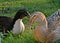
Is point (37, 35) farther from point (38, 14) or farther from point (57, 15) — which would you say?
point (57, 15)

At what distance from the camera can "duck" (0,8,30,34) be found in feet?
31.8

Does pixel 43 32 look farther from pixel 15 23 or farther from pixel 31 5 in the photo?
pixel 31 5

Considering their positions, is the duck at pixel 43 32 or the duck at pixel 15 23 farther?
the duck at pixel 15 23

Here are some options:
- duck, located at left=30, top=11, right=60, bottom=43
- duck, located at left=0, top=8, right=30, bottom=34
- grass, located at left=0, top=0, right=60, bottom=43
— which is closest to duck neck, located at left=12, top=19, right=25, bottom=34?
duck, located at left=0, top=8, right=30, bottom=34

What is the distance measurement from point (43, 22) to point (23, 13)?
205cm

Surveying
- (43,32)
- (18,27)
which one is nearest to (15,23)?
(18,27)

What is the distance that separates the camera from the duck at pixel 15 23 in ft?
31.8

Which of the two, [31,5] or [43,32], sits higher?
[31,5]

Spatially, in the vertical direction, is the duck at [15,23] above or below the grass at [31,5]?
below

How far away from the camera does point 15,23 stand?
10.0 metres

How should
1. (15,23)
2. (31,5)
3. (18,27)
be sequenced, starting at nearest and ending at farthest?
(18,27) < (15,23) < (31,5)

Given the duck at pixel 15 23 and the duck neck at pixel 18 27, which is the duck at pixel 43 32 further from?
the duck at pixel 15 23

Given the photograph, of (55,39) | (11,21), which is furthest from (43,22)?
(11,21)

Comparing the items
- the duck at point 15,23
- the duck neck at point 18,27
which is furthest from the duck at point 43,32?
the duck at point 15,23
